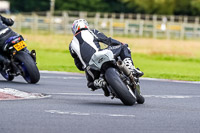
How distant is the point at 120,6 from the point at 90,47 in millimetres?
81361

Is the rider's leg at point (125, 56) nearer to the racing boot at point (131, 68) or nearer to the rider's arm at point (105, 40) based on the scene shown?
the racing boot at point (131, 68)

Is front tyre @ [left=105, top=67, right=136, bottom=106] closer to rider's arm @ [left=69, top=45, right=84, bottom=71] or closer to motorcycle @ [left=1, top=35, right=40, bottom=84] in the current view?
rider's arm @ [left=69, top=45, right=84, bottom=71]

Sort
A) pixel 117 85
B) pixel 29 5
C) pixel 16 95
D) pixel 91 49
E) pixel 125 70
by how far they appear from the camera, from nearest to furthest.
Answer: pixel 117 85 → pixel 125 70 → pixel 91 49 → pixel 16 95 → pixel 29 5

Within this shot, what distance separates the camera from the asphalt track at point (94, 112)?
30.3ft

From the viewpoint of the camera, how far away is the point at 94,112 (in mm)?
10992

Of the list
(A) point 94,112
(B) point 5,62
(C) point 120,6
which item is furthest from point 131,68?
(C) point 120,6

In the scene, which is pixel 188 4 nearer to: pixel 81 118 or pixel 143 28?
pixel 143 28

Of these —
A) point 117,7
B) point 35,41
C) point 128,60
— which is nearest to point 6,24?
point 128,60

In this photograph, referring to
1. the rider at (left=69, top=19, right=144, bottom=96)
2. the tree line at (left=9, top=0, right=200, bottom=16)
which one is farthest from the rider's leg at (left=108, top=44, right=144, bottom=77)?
the tree line at (left=9, top=0, right=200, bottom=16)

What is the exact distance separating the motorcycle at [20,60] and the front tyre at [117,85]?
13.8 ft

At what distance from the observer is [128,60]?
40.8 ft

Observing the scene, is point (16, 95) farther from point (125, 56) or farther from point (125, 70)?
point (125, 70)

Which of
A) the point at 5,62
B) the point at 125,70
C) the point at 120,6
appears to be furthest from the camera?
the point at 120,6

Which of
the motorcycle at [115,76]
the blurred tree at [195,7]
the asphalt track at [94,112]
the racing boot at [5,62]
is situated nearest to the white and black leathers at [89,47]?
the motorcycle at [115,76]
